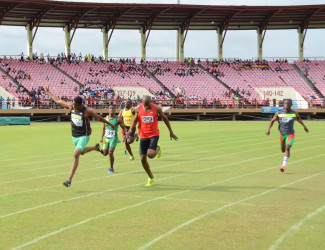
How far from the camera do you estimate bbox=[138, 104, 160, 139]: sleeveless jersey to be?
1073 cm

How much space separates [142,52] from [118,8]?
772 centimetres

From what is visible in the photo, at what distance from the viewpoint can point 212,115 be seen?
5394 cm

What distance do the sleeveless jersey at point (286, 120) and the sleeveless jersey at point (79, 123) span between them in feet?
17.5

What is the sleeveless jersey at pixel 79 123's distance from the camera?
10.8 metres

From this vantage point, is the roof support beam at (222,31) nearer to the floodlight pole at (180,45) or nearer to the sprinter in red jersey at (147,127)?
the floodlight pole at (180,45)

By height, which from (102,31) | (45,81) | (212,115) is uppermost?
(102,31)

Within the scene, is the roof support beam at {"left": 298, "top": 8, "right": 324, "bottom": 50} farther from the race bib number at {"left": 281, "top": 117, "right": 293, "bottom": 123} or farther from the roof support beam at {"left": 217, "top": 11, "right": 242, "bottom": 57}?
the race bib number at {"left": 281, "top": 117, "right": 293, "bottom": 123}

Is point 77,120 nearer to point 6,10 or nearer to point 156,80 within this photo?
point 156,80

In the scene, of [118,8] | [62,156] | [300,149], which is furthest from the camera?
[118,8]

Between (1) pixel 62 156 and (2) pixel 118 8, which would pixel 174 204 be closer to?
(1) pixel 62 156

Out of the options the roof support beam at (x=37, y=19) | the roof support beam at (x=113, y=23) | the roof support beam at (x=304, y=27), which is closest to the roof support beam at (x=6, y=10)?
the roof support beam at (x=37, y=19)

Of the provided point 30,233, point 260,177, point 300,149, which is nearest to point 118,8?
point 300,149

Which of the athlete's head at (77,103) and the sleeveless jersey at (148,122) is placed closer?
the athlete's head at (77,103)

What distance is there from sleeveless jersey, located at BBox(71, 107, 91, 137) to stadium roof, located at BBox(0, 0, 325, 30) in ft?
153
